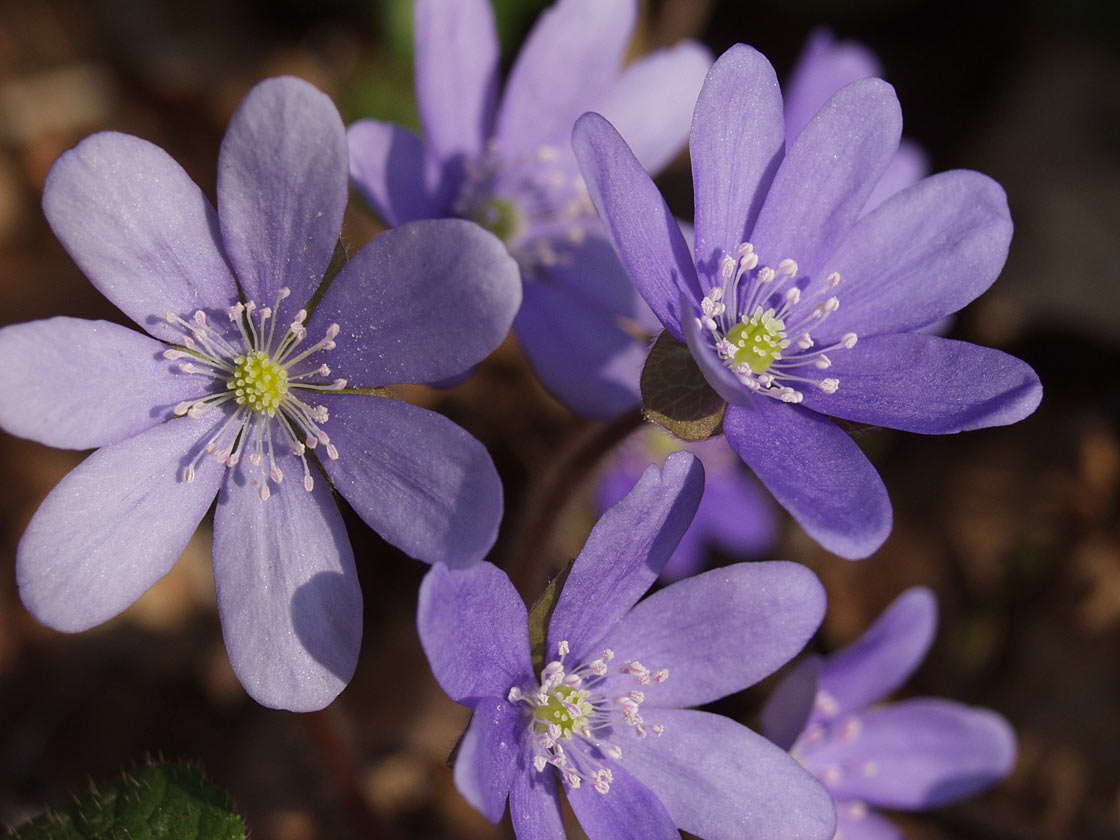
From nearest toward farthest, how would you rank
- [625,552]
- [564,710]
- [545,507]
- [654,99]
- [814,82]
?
[625,552] → [564,710] → [545,507] → [654,99] → [814,82]

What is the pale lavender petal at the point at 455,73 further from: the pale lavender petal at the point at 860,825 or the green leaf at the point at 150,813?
the pale lavender petal at the point at 860,825

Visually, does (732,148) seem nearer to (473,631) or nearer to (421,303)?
(421,303)

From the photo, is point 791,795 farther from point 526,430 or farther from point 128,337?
point 526,430

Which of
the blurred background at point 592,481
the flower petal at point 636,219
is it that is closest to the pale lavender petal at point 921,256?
the flower petal at point 636,219

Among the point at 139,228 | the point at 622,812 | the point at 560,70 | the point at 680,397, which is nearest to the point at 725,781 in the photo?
the point at 622,812

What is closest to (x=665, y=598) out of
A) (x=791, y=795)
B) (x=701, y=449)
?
(x=791, y=795)

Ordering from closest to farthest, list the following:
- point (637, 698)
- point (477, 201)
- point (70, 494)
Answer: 1. point (70, 494)
2. point (637, 698)
3. point (477, 201)
